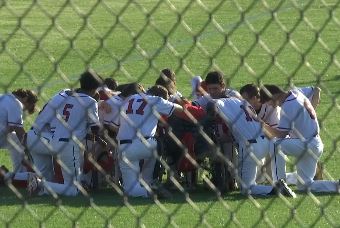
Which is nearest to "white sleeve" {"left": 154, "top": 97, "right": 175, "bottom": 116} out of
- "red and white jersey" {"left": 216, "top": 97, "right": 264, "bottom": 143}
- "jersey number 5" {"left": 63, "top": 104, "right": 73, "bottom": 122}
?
"red and white jersey" {"left": 216, "top": 97, "right": 264, "bottom": 143}

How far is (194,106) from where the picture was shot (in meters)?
9.45

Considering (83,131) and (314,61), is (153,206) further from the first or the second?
(314,61)

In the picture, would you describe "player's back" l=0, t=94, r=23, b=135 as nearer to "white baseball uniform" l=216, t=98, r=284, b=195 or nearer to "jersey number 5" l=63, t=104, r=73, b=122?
"jersey number 5" l=63, t=104, r=73, b=122

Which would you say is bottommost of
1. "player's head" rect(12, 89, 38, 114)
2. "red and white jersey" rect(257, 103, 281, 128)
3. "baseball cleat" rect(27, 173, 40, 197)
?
"baseball cleat" rect(27, 173, 40, 197)

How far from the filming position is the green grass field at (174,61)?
542 cm

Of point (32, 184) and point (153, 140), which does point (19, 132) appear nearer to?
point (32, 184)

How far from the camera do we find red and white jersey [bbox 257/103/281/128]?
1005 cm

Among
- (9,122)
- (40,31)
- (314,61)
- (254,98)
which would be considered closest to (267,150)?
(254,98)

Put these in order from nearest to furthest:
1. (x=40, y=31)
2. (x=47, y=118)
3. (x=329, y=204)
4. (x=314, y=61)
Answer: (x=47, y=118), (x=329, y=204), (x=314, y=61), (x=40, y=31)

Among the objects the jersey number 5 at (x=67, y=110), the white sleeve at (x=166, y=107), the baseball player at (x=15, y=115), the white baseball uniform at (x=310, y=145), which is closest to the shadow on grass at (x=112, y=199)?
the white baseball uniform at (x=310, y=145)

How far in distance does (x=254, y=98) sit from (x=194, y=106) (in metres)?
0.93

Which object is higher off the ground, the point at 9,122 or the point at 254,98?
the point at 254,98

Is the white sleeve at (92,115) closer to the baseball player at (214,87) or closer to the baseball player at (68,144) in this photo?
the baseball player at (68,144)

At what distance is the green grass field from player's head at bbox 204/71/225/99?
1.48 ft
